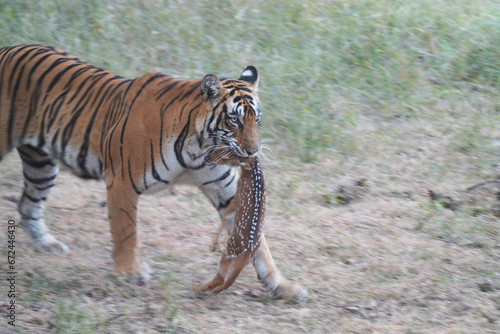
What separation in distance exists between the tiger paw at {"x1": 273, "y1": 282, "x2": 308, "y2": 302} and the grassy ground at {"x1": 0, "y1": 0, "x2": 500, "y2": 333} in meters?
0.07

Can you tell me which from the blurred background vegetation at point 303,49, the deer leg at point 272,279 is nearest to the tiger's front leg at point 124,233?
the deer leg at point 272,279

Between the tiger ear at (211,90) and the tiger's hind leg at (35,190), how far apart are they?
5.31 ft

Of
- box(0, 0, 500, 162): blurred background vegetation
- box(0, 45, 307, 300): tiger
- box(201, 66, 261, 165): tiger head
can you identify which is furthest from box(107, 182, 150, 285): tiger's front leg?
box(0, 0, 500, 162): blurred background vegetation

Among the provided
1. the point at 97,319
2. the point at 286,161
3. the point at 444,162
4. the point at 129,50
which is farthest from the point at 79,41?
the point at 97,319

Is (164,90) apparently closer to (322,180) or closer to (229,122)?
(229,122)

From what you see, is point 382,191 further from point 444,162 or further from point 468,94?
point 468,94

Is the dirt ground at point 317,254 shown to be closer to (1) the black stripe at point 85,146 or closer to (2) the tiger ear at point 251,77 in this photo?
(1) the black stripe at point 85,146

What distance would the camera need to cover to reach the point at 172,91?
443cm

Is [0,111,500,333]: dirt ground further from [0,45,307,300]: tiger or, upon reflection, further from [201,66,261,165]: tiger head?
[201,66,261,165]: tiger head

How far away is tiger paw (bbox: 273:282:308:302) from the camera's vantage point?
4.25 meters

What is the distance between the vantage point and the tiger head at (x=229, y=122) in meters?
4.05

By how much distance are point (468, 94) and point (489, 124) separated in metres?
0.76

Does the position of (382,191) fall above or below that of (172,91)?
below

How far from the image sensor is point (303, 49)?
881 cm
